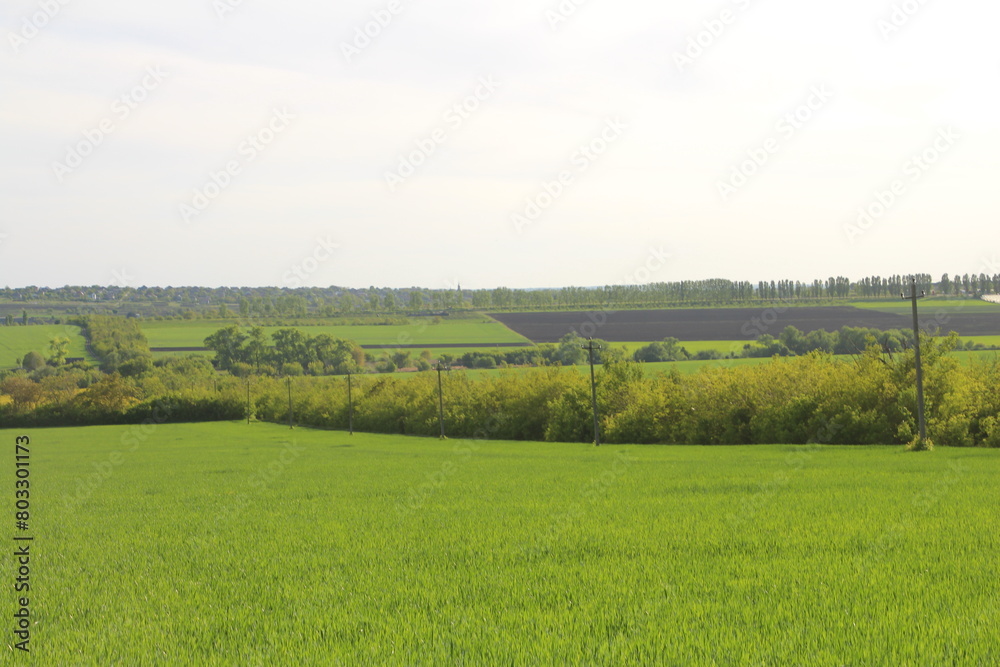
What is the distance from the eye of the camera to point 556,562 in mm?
14562

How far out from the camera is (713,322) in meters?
151

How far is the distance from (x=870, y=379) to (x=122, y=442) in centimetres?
6178

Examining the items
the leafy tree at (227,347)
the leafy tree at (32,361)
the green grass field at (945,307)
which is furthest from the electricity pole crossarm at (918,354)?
the leafy tree at (32,361)

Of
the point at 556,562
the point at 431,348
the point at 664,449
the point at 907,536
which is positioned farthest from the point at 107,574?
the point at 431,348

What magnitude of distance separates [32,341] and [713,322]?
126 meters

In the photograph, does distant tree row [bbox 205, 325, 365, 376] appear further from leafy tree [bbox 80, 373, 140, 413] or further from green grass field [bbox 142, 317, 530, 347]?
leafy tree [bbox 80, 373, 140, 413]

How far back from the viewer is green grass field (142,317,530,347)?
150875mm

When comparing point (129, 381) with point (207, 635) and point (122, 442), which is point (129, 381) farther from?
point (207, 635)

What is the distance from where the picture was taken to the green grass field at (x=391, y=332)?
495 ft

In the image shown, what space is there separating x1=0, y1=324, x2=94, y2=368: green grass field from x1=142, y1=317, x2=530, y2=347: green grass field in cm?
1313

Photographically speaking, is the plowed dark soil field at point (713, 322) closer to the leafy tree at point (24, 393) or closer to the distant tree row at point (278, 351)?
the distant tree row at point (278, 351)

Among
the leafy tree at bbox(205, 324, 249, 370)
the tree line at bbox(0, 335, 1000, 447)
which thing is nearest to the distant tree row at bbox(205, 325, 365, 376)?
the leafy tree at bbox(205, 324, 249, 370)

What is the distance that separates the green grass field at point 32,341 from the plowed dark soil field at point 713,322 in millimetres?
83606

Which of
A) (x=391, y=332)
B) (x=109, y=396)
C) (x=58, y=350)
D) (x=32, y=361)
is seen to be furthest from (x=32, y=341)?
(x=391, y=332)
